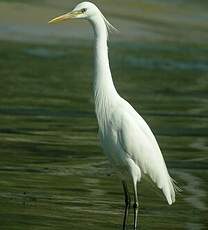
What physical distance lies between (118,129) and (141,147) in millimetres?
264

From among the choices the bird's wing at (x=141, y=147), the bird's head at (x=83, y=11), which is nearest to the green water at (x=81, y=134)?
the bird's wing at (x=141, y=147)

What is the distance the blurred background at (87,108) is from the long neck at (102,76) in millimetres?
1072

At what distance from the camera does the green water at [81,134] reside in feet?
33.3

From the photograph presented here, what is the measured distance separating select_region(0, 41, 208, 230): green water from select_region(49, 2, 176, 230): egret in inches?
19.9

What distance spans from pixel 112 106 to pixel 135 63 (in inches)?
604

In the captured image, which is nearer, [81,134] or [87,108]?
[81,134]

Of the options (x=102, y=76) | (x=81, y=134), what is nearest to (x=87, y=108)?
(x=81, y=134)

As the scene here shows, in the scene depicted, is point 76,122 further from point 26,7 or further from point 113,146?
point 26,7

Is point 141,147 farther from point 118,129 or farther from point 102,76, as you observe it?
point 102,76

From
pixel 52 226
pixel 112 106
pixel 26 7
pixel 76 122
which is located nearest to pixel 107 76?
pixel 112 106

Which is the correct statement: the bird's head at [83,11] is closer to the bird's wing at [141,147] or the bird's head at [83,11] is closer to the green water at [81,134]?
the bird's wing at [141,147]

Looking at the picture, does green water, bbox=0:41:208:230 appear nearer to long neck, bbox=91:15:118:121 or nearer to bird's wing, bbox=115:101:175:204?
bird's wing, bbox=115:101:175:204

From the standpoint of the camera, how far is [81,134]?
49.3ft

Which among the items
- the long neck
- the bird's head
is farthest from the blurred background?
the bird's head
